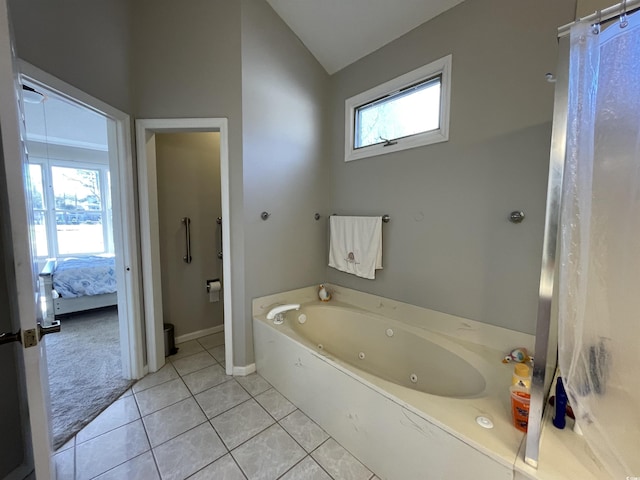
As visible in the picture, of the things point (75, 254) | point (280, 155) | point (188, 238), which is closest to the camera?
point (280, 155)

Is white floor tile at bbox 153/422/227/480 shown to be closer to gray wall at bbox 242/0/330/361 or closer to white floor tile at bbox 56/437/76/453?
white floor tile at bbox 56/437/76/453

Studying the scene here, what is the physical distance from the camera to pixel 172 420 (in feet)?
5.40

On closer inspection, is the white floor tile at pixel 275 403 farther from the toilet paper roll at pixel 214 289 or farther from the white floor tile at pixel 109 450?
the toilet paper roll at pixel 214 289

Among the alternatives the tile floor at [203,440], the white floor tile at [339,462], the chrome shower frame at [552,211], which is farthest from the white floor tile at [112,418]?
the chrome shower frame at [552,211]

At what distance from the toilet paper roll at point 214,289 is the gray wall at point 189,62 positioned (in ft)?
4.21

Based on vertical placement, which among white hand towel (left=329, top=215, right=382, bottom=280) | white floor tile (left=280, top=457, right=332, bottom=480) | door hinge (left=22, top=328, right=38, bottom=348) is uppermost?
white hand towel (left=329, top=215, right=382, bottom=280)

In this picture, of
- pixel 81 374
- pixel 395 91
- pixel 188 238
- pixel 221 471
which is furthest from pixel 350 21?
pixel 81 374

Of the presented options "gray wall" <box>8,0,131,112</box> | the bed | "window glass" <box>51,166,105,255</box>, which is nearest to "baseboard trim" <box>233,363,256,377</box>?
"gray wall" <box>8,0,131,112</box>

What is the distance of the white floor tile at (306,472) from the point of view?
1.29 meters

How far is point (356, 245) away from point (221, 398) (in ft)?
5.33

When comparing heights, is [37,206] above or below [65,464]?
above

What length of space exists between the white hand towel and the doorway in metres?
1.70

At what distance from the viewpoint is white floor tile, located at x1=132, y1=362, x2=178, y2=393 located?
1965 mm

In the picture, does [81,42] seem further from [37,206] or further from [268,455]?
[268,455]
